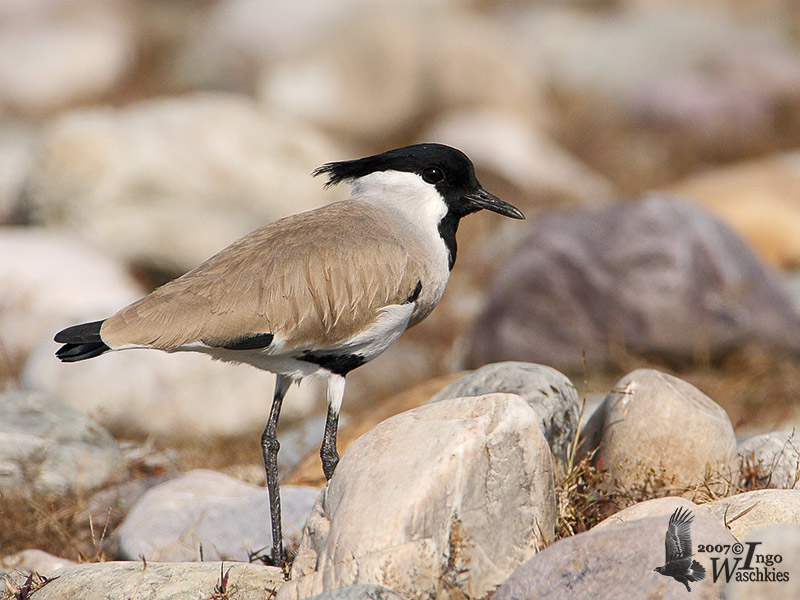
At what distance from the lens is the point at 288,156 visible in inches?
442

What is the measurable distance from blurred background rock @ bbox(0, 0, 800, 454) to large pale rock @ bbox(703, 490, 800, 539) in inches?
103

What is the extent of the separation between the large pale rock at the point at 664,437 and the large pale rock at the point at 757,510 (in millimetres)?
408

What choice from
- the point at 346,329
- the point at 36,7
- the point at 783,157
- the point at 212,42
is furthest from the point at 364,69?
the point at 346,329

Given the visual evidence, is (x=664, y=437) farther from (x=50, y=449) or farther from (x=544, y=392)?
(x=50, y=449)

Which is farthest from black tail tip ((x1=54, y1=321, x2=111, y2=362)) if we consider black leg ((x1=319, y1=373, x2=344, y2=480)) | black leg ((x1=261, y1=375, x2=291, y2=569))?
black leg ((x1=319, y1=373, x2=344, y2=480))

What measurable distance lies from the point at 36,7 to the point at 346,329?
18015 mm

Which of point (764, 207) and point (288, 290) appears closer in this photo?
point (288, 290)

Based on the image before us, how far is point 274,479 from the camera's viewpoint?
407cm

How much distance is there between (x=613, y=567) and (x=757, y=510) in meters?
0.80

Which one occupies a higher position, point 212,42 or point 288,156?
point 212,42

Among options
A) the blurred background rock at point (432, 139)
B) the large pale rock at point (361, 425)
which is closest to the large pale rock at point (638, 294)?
the blurred background rock at point (432, 139)

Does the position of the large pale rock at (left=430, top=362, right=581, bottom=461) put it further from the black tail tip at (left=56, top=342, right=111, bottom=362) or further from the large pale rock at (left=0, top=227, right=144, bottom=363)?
the large pale rock at (left=0, top=227, right=144, bottom=363)

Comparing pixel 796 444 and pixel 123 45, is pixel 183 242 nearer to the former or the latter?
pixel 796 444

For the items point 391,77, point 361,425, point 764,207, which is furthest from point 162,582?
point 391,77
